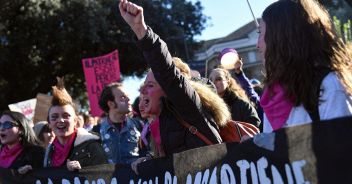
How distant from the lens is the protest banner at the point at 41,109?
963cm

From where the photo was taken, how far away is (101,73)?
10883 millimetres

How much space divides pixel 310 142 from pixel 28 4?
1976cm

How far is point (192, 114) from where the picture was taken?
3.06m

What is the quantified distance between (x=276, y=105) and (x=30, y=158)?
297 cm

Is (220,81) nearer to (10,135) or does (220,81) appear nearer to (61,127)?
(61,127)

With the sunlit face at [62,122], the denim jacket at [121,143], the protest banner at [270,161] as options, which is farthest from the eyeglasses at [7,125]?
the protest banner at [270,161]

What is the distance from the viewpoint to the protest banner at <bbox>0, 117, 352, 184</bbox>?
2.22 meters

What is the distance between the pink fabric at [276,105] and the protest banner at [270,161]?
0.06 m

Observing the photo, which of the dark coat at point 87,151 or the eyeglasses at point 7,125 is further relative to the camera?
the eyeglasses at point 7,125

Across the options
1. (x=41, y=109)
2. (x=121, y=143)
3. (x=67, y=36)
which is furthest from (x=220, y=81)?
(x=67, y=36)

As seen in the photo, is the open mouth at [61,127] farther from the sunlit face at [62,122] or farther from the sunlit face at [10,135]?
the sunlit face at [10,135]

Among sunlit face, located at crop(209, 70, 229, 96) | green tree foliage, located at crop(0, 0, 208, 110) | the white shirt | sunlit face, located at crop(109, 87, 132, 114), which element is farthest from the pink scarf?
green tree foliage, located at crop(0, 0, 208, 110)

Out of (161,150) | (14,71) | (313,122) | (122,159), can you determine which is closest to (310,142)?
(313,122)

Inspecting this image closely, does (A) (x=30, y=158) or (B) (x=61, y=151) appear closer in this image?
(B) (x=61, y=151)
